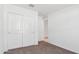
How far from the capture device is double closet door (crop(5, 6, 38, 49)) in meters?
2.84

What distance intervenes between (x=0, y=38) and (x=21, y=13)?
5.47 feet

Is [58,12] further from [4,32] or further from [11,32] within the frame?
[4,32]

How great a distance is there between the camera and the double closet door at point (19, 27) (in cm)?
284

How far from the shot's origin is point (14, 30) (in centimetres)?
302

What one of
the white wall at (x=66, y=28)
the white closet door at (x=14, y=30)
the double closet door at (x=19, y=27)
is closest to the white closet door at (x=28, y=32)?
the double closet door at (x=19, y=27)

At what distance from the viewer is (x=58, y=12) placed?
11.7 feet

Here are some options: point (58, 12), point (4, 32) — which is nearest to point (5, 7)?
point (4, 32)

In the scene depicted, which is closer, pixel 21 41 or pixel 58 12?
pixel 21 41

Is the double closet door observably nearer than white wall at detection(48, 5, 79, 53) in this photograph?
No

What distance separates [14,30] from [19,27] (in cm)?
31

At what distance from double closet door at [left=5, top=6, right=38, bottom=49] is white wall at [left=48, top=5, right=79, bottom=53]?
141cm

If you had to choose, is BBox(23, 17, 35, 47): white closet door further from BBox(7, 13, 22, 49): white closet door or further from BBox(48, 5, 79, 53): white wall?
BBox(48, 5, 79, 53): white wall

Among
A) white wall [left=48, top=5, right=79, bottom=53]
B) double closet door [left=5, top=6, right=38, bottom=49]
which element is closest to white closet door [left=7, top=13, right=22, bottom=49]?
double closet door [left=5, top=6, right=38, bottom=49]

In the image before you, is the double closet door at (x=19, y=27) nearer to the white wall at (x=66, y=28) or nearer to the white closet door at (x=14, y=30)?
the white closet door at (x=14, y=30)
